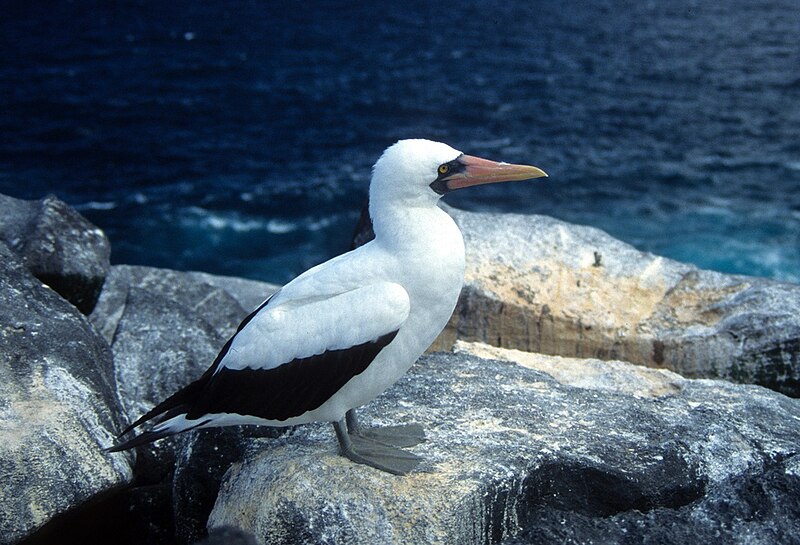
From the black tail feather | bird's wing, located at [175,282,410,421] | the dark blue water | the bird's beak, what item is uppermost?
the bird's beak

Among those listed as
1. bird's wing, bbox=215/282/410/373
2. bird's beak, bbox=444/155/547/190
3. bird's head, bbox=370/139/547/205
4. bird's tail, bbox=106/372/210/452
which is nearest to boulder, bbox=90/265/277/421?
bird's tail, bbox=106/372/210/452

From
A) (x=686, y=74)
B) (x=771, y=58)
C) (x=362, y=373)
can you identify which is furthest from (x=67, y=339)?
(x=771, y=58)

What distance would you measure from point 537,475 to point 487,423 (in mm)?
515

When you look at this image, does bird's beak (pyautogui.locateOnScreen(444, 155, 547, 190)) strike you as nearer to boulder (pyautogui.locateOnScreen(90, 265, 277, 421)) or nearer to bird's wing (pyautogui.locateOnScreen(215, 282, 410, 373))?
bird's wing (pyautogui.locateOnScreen(215, 282, 410, 373))

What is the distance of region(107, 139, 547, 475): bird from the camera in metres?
4.53

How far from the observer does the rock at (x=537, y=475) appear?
14.1ft

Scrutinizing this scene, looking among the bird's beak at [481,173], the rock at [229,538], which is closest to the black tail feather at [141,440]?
the rock at [229,538]

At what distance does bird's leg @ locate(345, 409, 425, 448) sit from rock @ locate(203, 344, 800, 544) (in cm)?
7

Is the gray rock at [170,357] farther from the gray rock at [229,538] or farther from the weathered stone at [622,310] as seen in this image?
the weathered stone at [622,310]

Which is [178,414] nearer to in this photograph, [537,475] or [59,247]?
[537,475]

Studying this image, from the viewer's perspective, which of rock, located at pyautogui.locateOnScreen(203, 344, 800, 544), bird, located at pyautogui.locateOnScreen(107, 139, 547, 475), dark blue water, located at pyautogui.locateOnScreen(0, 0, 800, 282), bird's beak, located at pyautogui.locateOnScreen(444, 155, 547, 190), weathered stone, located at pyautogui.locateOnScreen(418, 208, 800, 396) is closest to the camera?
rock, located at pyautogui.locateOnScreen(203, 344, 800, 544)

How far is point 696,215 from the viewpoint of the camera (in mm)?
14945

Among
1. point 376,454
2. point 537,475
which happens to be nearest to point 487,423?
point 537,475

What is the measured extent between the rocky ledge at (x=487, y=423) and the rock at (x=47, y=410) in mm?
11
